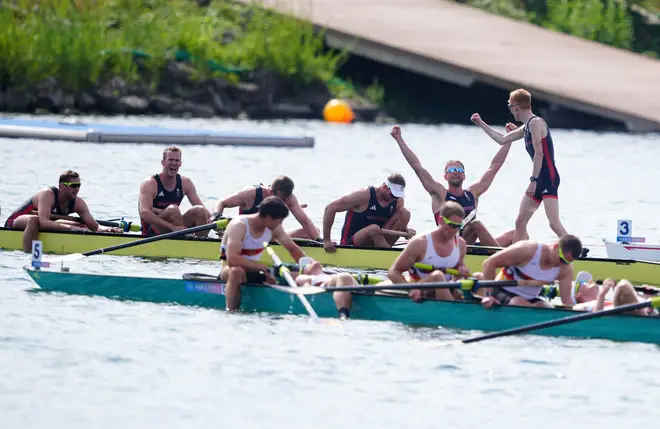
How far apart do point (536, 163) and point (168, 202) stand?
4426mm

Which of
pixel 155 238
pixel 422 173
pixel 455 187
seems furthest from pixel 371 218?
pixel 155 238

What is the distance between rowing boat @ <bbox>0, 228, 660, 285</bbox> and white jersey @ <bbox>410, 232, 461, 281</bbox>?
2.97 m

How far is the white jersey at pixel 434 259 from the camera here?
44.0ft

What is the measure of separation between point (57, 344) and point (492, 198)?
14.6 metres

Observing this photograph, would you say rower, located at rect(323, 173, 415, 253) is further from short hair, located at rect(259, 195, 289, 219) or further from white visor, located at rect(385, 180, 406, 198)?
short hair, located at rect(259, 195, 289, 219)

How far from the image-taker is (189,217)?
17.5m

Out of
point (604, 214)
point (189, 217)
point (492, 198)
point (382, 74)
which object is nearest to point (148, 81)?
point (382, 74)

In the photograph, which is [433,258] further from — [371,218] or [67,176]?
[67,176]

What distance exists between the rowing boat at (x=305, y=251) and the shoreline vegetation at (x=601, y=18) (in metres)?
25.0

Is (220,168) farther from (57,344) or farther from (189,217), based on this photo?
(57,344)

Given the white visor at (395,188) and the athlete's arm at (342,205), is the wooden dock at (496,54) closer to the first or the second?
the athlete's arm at (342,205)

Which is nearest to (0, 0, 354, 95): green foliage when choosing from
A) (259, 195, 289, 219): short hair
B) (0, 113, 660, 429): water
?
(0, 113, 660, 429): water

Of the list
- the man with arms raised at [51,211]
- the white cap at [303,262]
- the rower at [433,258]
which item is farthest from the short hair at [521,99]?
the man with arms raised at [51,211]

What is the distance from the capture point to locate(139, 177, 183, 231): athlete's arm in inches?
682
